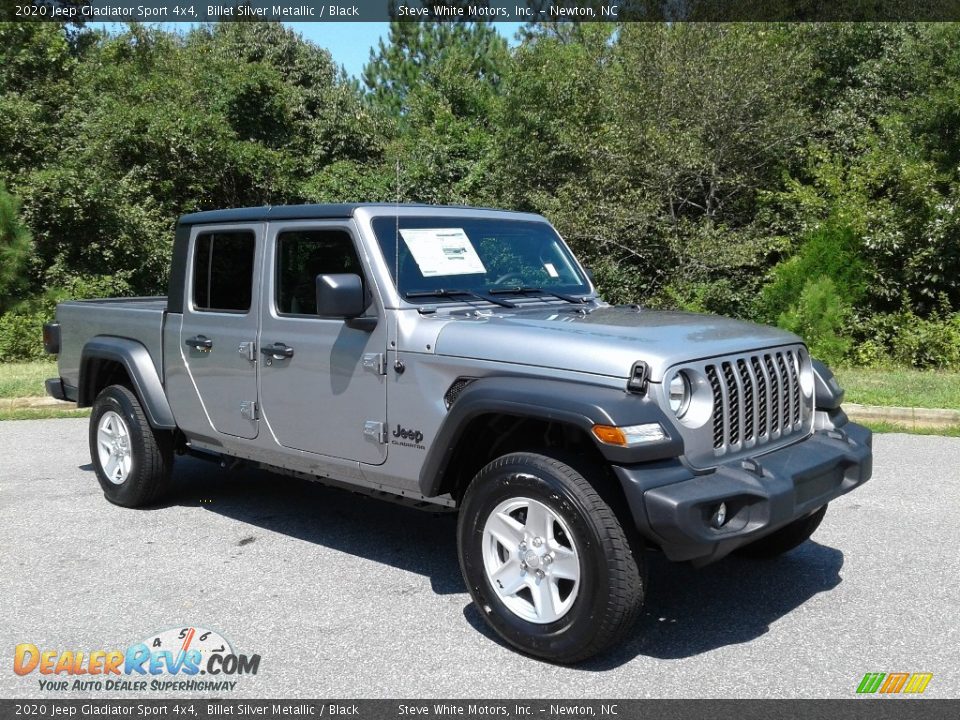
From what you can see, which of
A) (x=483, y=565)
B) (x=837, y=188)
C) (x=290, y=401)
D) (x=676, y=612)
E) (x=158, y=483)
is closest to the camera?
(x=483, y=565)

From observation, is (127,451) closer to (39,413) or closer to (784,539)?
(784,539)

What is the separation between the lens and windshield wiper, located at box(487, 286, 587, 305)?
16.3ft

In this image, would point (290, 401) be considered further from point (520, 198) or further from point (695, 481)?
point (520, 198)

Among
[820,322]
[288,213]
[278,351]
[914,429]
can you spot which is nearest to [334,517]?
[278,351]

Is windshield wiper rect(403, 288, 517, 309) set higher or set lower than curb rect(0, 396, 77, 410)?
higher

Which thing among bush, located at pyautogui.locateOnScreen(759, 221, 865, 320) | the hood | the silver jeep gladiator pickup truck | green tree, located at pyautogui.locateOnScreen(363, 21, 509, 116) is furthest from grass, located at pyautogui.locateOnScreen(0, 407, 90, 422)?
green tree, located at pyautogui.locateOnScreen(363, 21, 509, 116)

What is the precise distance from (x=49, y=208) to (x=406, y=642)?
16.3m

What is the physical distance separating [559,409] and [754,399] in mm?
998

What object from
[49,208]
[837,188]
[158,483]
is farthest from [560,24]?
[158,483]

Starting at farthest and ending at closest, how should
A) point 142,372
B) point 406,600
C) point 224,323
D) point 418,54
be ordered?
1. point 418,54
2. point 142,372
3. point 224,323
4. point 406,600

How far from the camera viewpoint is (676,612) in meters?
4.49

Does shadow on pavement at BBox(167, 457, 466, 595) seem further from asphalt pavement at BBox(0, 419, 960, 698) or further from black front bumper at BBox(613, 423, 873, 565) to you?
black front bumper at BBox(613, 423, 873, 565)

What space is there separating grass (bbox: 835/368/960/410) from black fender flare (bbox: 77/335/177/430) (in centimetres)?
692

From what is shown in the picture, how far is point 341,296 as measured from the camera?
4445mm
